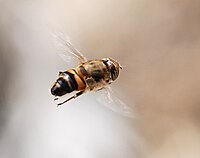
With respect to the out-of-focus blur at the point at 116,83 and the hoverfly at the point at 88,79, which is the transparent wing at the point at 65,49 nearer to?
the hoverfly at the point at 88,79

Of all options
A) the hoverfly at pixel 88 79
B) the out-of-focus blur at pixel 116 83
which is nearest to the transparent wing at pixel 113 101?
the hoverfly at pixel 88 79

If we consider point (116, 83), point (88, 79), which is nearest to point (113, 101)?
point (88, 79)

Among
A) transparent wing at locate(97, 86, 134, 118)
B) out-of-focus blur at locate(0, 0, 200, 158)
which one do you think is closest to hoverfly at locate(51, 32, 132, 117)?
transparent wing at locate(97, 86, 134, 118)

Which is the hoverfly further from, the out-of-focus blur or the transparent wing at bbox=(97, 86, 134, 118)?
the out-of-focus blur

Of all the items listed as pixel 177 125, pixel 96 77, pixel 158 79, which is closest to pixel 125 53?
pixel 158 79

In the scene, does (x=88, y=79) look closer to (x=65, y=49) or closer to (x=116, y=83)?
(x=65, y=49)

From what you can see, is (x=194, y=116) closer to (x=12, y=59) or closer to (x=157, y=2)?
(x=157, y=2)
